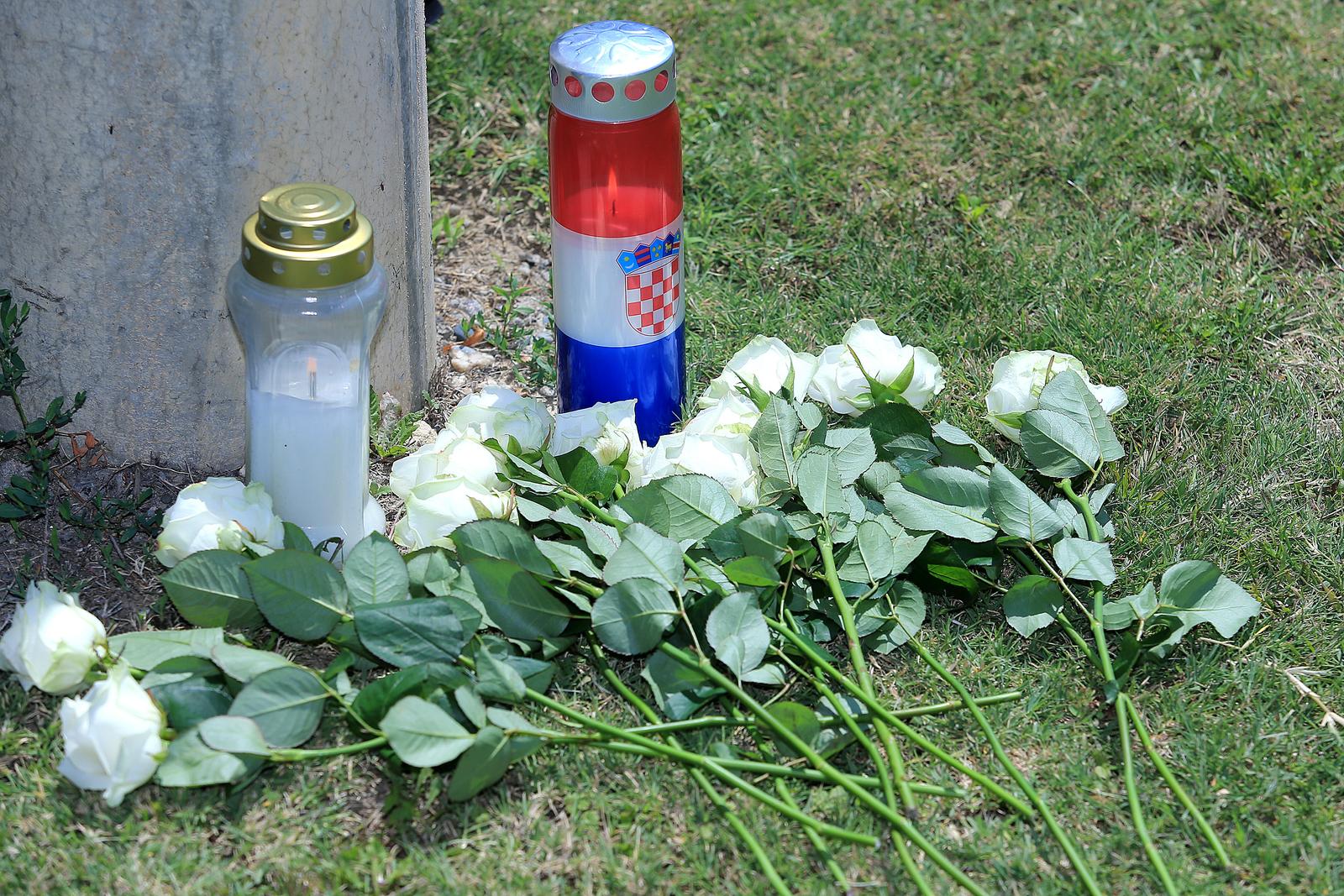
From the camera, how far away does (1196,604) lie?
2123 mm

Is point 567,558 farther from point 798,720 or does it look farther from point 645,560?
point 798,720

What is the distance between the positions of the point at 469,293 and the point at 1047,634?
1.42m

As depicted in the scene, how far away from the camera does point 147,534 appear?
2.34 m

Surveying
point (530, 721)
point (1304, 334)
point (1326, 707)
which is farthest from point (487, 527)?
point (1304, 334)

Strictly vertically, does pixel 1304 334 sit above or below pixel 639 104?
below

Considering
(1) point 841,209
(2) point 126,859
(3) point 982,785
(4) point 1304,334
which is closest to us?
(2) point 126,859

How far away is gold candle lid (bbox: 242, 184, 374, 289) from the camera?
6.33 ft

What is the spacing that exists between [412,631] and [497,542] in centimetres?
19

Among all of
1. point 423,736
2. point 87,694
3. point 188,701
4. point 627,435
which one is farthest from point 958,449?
point 87,694

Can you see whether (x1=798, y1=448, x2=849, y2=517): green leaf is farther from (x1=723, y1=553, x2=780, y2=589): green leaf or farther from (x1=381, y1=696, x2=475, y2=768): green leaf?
(x1=381, y1=696, x2=475, y2=768): green leaf

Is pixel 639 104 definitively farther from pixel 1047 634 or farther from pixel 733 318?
pixel 1047 634

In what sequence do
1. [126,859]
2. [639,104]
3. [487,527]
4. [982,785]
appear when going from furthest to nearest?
[639,104] < [487,527] < [982,785] < [126,859]

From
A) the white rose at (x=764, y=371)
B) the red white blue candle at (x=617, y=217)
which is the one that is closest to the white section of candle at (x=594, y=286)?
the red white blue candle at (x=617, y=217)

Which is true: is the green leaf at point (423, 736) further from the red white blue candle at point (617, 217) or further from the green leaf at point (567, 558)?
the red white blue candle at point (617, 217)
